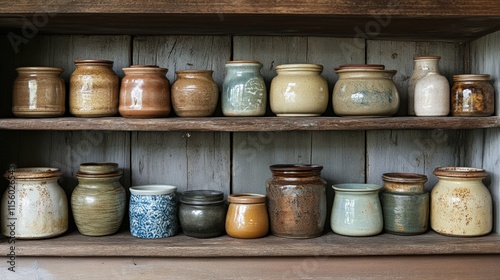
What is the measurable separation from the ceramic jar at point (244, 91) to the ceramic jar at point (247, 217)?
21 centimetres

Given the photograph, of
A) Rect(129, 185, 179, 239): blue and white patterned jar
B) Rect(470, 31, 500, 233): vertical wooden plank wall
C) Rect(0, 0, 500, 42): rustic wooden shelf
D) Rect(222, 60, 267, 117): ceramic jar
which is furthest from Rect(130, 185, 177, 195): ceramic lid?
Rect(470, 31, 500, 233): vertical wooden plank wall

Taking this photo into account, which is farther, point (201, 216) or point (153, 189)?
point (153, 189)

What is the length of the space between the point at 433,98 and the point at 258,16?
1.56 ft

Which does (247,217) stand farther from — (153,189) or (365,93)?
(365,93)

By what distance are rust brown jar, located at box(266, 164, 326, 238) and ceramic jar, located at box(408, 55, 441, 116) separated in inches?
12.4

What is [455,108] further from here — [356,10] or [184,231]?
[184,231]

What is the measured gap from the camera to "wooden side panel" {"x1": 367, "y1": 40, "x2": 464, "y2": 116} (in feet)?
4.91

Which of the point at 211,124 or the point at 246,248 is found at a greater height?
the point at 211,124

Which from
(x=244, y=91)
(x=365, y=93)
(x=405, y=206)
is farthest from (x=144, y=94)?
(x=405, y=206)

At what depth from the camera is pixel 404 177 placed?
1.40 meters

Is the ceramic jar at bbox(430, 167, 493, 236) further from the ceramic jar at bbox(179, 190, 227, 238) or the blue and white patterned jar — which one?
the blue and white patterned jar

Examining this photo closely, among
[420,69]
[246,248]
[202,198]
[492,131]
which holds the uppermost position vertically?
[420,69]

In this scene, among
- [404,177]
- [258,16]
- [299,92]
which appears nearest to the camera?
[258,16]

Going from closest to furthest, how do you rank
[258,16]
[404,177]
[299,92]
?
[258,16] < [299,92] < [404,177]
